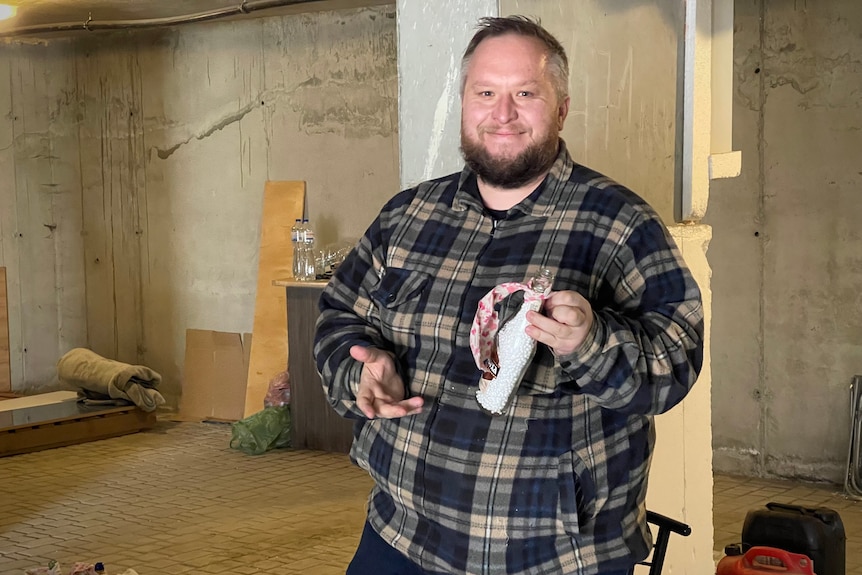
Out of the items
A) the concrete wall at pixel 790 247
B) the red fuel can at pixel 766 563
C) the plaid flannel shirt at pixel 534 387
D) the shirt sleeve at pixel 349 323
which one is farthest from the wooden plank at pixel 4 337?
the plaid flannel shirt at pixel 534 387

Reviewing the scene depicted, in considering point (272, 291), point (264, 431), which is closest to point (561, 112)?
point (264, 431)

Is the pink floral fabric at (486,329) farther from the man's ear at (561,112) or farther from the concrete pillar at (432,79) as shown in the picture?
the concrete pillar at (432,79)

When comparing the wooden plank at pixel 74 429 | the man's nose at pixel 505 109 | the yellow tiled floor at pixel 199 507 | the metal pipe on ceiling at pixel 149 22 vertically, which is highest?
the metal pipe on ceiling at pixel 149 22

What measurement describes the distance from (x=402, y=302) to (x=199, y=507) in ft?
13.6

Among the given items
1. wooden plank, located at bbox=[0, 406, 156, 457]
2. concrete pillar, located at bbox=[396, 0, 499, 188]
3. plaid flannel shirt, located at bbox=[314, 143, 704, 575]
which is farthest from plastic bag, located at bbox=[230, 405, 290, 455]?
plaid flannel shirt, located at bbox=[314, 143, 704, 575]

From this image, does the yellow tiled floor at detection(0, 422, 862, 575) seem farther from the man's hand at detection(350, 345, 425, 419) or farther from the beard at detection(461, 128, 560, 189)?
the beard at detection(461, 128, 560, 189)

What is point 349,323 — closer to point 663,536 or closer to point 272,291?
point 663,536

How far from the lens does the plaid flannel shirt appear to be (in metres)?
1.83

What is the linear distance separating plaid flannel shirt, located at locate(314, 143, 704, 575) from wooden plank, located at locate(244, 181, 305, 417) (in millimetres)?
5679

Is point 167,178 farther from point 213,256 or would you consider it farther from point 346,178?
point 346,178

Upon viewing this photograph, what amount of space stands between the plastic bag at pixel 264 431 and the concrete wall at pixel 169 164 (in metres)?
1.16

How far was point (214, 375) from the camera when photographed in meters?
8.17

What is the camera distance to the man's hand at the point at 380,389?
191 centimetres

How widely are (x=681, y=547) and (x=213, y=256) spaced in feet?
18.2
